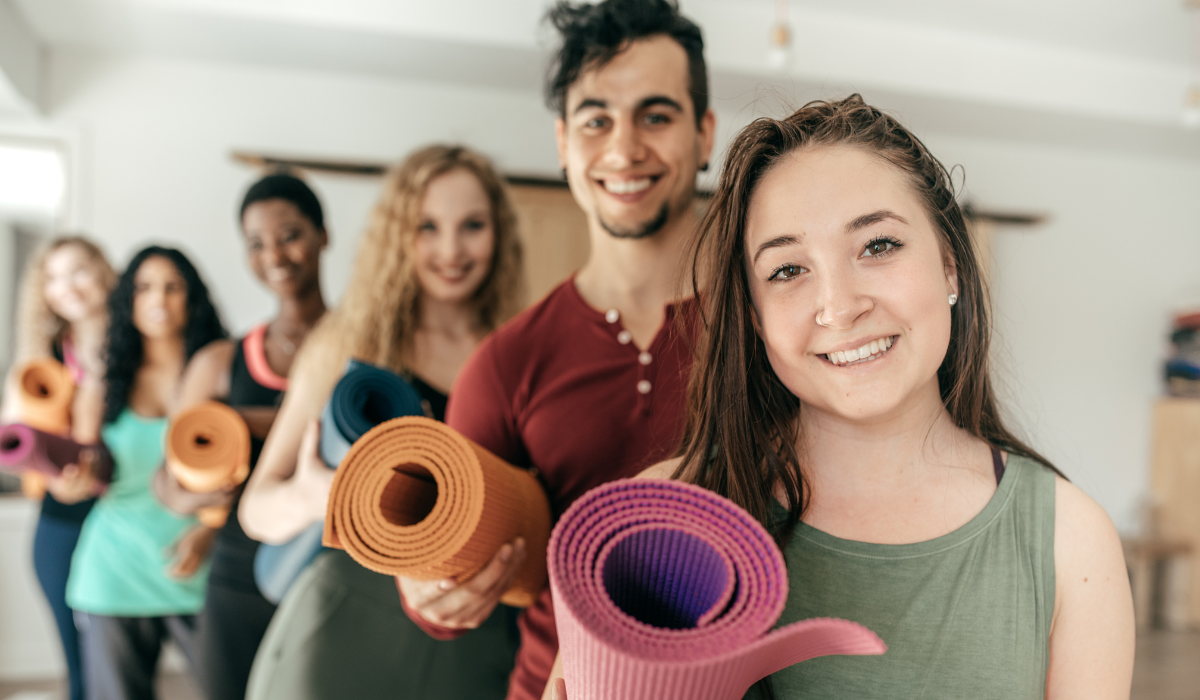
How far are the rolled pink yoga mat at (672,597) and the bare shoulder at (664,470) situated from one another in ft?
0.74

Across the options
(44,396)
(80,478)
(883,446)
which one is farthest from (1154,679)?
(44,396)

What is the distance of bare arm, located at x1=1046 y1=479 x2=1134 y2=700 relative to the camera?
2.58 ft

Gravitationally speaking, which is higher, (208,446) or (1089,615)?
(1089,615)

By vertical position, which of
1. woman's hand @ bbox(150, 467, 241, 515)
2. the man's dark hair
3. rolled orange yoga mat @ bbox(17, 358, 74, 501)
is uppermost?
the man's dark hair

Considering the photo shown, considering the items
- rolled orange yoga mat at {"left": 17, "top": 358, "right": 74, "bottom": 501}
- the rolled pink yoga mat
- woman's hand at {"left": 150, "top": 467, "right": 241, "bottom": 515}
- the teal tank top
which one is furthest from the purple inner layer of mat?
rolled orange yoga mat at {"left": 17, "top": 358, "right": 74, "bottom": 501}

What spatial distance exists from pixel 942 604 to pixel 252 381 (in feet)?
6.32

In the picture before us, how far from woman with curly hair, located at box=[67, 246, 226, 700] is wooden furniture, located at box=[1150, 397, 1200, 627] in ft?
18.5

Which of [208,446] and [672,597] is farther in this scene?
[208,446]

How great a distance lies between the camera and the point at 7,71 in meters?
3.04

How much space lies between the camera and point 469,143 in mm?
3934

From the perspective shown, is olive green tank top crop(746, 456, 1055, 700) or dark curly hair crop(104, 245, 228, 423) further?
dark curly hair crop(104, 245, 228, 423)

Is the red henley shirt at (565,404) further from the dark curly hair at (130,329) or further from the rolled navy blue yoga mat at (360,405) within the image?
the dark curly hair at (130,329)

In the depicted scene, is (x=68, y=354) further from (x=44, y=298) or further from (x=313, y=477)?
(x=313, y=477)

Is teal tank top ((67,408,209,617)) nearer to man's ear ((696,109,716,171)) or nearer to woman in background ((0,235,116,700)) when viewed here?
woman in background ((0,235,116,700))
